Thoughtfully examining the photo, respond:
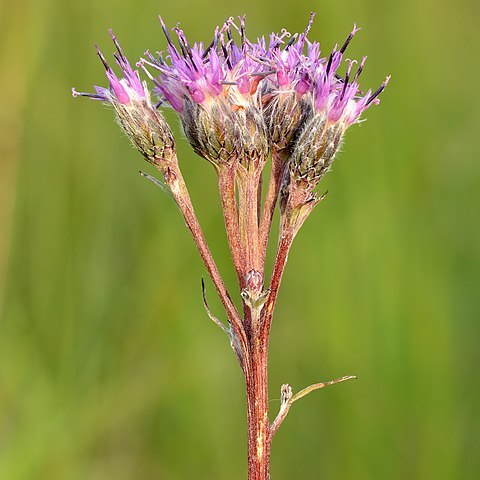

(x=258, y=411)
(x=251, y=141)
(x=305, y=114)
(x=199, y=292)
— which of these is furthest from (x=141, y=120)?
(x=199, y=292)

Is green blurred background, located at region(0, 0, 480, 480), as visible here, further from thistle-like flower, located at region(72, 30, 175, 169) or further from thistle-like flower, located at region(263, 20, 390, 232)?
thistle-like flower, located at region(263, 20, 390, 232)

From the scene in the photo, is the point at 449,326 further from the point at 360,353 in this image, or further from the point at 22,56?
the point at 22,56

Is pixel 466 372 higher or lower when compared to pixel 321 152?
lower

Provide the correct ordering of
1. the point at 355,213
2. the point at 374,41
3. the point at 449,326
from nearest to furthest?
the point at 449,326, the point at 355,213, the point at 374,41

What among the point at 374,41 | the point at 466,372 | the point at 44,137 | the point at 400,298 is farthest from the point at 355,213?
the point at 44,137

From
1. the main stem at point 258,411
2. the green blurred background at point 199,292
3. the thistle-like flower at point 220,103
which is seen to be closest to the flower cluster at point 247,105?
the thistle-like flower at point 220,103

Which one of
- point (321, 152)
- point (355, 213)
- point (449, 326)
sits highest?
point (355, 213)

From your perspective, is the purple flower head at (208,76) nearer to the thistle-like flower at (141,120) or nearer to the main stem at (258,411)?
the thistle-like flower at (141,120)
